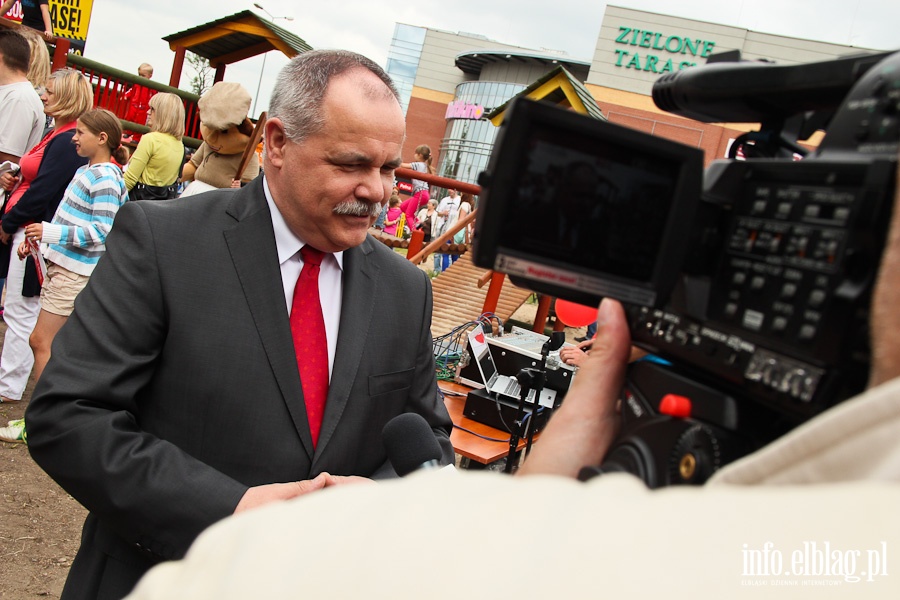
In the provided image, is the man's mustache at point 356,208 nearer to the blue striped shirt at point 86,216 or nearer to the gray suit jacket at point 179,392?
the gray suit jacket at point 179,392

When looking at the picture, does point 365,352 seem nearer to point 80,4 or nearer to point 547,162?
point 547,162

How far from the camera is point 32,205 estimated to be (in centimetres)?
449

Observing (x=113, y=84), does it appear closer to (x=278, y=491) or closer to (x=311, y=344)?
(x=311, y=344)

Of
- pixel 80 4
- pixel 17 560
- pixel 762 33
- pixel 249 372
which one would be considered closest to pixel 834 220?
pixel 249 372

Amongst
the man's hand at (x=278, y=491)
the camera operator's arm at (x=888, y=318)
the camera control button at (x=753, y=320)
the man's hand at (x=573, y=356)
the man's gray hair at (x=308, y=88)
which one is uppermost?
the man's gray hair at (x=308, y=88)

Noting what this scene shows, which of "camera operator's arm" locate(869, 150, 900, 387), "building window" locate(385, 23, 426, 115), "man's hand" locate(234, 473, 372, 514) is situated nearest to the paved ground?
"man's hand" locate(234, 473, 372, 514)

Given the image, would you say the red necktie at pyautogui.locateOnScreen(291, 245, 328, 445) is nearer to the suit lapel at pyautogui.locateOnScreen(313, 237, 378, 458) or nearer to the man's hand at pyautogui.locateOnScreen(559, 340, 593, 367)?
the suit lapel at pyautogui.locateOnScreen(313, 237, 378, 458)

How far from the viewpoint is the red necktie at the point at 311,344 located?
1.77 metres

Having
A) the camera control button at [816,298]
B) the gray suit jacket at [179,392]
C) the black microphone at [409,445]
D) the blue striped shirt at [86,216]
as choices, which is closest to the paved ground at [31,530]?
the blue striped shirt at [86,216]

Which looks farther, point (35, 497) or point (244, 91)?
point (244, 91)

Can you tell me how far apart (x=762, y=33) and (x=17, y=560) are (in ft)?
126

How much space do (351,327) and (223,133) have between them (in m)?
3.19

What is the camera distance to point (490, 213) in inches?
36.5
